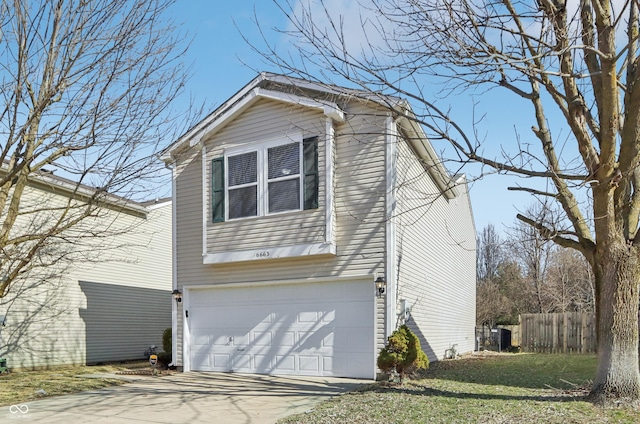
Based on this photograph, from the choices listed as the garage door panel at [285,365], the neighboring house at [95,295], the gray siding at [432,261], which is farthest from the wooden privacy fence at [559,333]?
the neighboring house at [95,295]

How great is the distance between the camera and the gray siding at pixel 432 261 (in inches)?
458

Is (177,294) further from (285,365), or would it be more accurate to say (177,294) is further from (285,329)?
(285,365)

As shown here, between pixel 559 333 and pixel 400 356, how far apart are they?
11281 millimetres

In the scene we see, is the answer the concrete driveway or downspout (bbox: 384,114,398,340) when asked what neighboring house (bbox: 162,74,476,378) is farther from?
the concrete driveway

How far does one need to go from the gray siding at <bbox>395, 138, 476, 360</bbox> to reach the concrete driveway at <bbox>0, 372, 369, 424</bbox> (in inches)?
118

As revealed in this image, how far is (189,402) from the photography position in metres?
8.84

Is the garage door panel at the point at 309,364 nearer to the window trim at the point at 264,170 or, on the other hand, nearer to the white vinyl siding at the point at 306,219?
the white vinyl siding at the point at 306,219

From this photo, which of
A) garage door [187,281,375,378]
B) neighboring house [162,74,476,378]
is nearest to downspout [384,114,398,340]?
neighboring house [162,74,476,378]

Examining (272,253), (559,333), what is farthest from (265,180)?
(559,333)

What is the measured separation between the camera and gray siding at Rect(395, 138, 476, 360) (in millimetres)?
11641

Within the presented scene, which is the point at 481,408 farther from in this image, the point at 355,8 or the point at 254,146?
the point at 254,146

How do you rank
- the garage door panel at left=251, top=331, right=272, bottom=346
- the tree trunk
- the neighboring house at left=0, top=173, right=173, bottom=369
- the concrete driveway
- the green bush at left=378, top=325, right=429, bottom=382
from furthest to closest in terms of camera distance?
the neighboring house at left=0, top=173, right=173, bottom=369 < the garage door panel at left=251, top=331, right=272, bottom=346 < the green bush at left=378, top=325, right=429, bottom=382 < the concrete driveway < the tree trunk

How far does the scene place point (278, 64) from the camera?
24.5 feet

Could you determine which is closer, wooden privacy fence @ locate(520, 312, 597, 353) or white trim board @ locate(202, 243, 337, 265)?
white trim board @ locate(202, 243, 337, 265)
